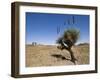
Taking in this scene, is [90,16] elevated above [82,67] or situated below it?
above

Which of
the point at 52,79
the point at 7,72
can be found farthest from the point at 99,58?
the point at 7,72

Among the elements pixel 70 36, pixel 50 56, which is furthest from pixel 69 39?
pixel 50 56

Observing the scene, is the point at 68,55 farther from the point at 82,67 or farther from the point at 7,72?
the point at 7,72

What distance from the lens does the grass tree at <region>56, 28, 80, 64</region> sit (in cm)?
207

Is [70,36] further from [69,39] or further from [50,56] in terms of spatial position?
[50,56]

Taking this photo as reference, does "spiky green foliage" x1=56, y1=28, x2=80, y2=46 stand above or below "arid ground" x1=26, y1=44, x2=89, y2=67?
above

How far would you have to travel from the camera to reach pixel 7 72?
191 centimetres

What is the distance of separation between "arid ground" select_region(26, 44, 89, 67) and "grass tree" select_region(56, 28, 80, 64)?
1.2 inches

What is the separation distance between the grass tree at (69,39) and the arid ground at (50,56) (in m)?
0.03

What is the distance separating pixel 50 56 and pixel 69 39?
0.22m

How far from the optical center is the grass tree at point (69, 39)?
2072 mm

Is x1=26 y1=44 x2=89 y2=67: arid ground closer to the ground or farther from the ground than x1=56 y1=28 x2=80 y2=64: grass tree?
closer to the ground

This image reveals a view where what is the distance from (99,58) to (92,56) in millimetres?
82

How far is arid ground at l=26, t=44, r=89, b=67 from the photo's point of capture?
1.98 metres
